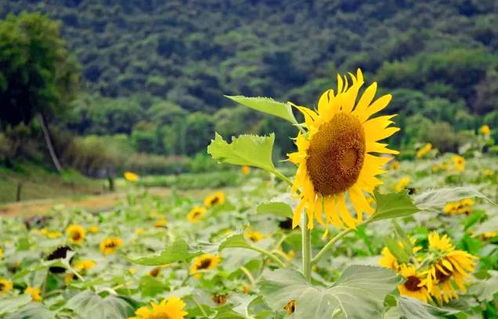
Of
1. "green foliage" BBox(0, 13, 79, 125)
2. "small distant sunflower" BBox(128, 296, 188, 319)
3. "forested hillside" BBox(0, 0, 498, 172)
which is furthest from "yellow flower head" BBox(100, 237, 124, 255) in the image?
"forested hillside" BBox(0, 0, 498, 172)

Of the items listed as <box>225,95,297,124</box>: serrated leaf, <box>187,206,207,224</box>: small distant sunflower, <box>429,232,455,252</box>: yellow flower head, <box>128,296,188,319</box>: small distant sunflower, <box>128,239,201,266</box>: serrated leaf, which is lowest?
<box>187,206,207,224</box>: small distant sunflower

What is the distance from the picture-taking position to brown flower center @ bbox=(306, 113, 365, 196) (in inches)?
20.3

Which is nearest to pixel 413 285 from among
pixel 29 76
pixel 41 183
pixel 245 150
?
pixel 245 150

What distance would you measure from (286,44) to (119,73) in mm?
5653

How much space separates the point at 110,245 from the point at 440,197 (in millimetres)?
1034

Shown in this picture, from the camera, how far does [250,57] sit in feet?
63.1

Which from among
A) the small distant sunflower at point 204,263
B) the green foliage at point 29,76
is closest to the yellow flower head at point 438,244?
the small distant sunflower at point 204,263

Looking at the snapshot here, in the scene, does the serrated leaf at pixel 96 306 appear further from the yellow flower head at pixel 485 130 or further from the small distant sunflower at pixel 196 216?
the yellow flower head at pixel 485 130

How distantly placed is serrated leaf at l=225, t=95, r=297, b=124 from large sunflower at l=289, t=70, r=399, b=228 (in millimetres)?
20

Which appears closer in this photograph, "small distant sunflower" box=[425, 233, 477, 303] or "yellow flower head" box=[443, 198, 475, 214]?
"small distant sunflower" box=[425, 233, 477, 303]

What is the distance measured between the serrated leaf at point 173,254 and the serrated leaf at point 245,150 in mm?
76

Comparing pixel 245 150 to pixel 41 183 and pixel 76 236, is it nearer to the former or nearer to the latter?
pixel 76 236

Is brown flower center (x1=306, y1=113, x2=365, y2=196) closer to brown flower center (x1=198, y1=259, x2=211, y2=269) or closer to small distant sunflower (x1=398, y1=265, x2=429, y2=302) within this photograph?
small distant sunflower (x1=398, y1=265, x2=429, y2=302)

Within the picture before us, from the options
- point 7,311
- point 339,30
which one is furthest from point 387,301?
point 339,30
